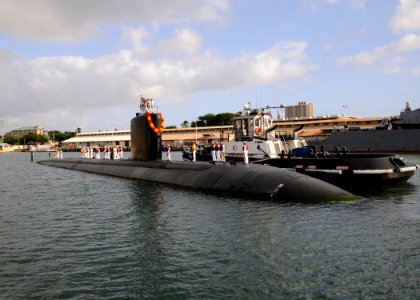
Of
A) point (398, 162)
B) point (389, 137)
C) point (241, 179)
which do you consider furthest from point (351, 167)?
point (389, 137)

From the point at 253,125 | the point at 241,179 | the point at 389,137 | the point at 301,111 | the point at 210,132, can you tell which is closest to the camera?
the point at 241,179

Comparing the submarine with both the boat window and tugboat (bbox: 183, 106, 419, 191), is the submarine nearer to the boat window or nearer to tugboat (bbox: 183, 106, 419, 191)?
tugboat (bbox: 183, 106, 419, 191)

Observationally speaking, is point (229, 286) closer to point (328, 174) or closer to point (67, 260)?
point (67, 260)

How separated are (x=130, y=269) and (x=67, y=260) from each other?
173 cm

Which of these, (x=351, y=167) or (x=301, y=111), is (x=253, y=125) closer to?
(x=351, y=167)

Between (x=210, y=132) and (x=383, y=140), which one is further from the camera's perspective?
(x=210, y=132)

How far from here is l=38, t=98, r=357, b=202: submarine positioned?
1557 cm

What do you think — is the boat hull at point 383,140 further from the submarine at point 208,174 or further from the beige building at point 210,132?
the submarine at point 208,174

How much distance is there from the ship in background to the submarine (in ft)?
124

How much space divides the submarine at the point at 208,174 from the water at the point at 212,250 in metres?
0.79

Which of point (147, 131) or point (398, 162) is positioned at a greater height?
point (147, 131)

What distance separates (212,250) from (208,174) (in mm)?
10183

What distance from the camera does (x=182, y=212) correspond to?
14.5 m

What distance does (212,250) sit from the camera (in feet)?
31.6
